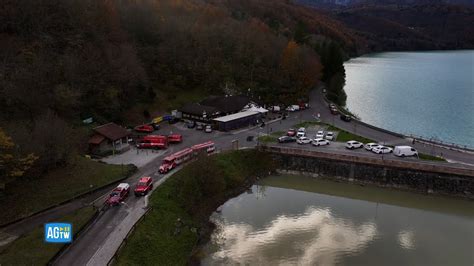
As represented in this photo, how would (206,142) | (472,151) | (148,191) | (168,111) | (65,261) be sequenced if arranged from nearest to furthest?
(65,261) → (148,191) → (472,151) → (206,142) → (168,111)

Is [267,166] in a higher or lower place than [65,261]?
lower

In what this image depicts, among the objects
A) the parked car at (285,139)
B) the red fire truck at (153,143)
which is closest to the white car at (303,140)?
the parked car at (285,139)

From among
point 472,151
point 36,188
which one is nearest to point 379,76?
point 472,151

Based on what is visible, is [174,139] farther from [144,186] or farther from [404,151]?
[404,151]

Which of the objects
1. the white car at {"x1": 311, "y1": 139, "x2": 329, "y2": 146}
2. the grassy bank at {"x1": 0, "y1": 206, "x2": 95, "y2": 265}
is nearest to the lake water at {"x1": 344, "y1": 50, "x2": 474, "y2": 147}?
the white car at {"x1": 311, "y1": 139, "x2": 329, "y2": 146}

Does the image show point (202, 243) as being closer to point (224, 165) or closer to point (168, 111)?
point (224, 165)

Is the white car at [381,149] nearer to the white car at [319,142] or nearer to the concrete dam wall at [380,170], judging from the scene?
the concrete dam wall at [380,170]

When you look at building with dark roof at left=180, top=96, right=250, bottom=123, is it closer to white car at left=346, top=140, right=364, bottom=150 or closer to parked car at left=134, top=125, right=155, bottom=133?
parked car at left=134, top=125, right=155, bottom=133
